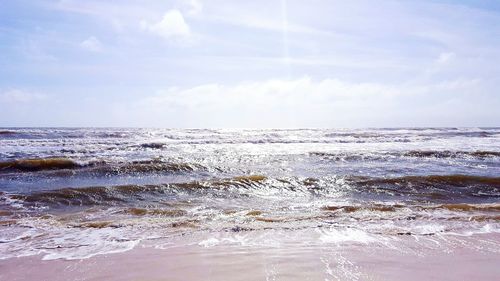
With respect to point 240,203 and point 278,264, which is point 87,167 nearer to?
point 240,203

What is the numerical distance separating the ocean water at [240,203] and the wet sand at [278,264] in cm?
29

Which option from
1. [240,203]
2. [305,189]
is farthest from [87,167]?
[305,189]

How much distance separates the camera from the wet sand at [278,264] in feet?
12.7

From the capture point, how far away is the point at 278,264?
4.14 metres

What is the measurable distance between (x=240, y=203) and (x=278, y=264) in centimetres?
465

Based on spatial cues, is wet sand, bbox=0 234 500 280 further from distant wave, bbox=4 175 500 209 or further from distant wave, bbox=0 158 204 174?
distant wave, bbox=0 158 204 174

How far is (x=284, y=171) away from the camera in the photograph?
13.4 meters

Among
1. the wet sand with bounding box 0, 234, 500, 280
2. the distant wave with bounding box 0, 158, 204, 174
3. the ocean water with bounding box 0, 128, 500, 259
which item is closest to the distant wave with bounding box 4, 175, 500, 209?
the ocean water with bounding box 0, 128, 500, 259

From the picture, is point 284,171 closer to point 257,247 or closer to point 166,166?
point 166,166

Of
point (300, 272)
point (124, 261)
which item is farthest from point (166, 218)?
point (300, 272)

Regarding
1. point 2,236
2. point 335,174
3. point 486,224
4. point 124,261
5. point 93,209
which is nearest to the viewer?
point 124,261

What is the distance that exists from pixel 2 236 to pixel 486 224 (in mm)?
7198

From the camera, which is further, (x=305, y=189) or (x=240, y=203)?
(x=305, y=189)

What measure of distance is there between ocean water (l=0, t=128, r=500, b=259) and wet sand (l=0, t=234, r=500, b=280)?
0.29 meters
